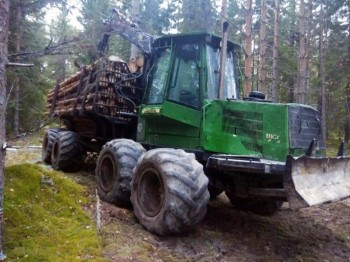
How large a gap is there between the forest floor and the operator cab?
1937 mm

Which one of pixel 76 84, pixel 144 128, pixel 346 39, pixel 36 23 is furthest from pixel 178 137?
pixel 346 39

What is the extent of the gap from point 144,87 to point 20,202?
3262mm

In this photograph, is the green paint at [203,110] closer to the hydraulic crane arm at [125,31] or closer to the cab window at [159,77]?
the cab window at [159,77]

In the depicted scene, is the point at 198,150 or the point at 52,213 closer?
the point at 52,213

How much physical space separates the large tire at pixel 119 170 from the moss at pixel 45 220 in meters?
0.60

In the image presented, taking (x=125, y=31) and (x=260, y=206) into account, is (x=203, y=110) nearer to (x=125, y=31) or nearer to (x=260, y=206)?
(x=260, y=206)

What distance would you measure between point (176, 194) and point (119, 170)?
1593 mm

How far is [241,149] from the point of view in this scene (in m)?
5.11

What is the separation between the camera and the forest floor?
412 centimetres

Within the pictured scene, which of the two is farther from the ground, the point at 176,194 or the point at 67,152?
the point at 67,152

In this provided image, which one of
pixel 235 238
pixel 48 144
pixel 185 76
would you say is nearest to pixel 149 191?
pixel 235 238

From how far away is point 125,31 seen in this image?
7.01 m

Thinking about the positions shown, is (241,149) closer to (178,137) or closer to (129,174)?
(178,137)

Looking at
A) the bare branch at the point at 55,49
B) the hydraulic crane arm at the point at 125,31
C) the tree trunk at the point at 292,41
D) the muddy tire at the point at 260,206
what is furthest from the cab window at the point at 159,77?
the tree trunk at the point at 292,41
